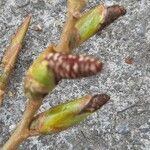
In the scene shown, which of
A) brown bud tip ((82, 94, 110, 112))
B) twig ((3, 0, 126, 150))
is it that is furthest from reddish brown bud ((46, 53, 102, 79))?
brown bud tip ((82, 94, 110, 112))

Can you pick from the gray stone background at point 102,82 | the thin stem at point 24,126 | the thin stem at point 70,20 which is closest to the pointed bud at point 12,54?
the gray stone background at point 102,82

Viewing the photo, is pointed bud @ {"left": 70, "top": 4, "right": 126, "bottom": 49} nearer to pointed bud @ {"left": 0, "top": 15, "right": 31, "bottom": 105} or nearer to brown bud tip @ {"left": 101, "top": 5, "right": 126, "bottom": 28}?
brown bud tip @ {"left": 101, "top": 5, "right": 126, "bottom": 28}

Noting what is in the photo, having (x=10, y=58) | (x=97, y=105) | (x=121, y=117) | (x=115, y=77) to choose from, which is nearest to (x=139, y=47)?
(x=115, y=77)

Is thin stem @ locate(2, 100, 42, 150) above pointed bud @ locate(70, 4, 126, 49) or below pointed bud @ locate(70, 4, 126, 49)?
below

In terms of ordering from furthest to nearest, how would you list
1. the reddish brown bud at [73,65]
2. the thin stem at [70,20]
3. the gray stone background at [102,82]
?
the gray stone background at [102,82]
the thin stem at [70,20]
the reddish brown bud at [73,65]

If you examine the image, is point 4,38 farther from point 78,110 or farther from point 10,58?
point 78,110

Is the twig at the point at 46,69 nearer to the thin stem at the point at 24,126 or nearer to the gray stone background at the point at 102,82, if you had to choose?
the thin stem at the point at 24,126

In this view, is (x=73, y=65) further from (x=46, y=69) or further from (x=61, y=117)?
(x=61, y=117)
